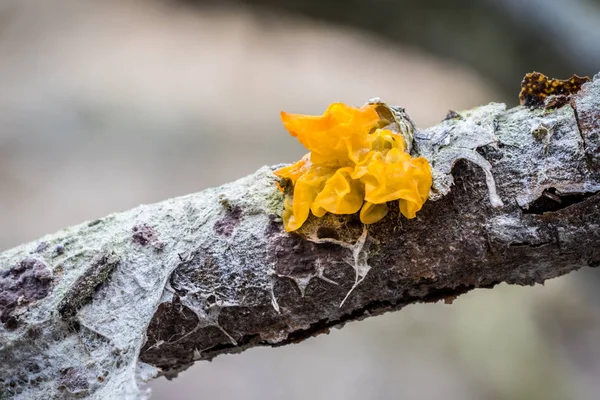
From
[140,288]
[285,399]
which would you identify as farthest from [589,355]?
[140,288]

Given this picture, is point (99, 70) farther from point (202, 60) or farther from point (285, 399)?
point (285, 399)

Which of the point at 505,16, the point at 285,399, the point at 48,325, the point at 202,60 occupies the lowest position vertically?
the point at 285,399

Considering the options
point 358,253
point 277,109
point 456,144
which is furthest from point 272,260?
point 277,109

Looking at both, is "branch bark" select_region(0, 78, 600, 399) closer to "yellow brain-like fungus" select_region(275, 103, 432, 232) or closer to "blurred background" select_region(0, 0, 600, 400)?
"yellow brain-like fungus" select_region(275, 103, 432, 232)

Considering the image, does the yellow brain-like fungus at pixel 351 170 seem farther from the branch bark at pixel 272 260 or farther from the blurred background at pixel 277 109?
the blurred background at pixel 277 109

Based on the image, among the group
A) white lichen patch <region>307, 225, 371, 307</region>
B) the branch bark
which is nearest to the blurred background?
the branch bark

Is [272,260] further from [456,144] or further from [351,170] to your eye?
[456,144]

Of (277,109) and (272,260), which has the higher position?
(277,109)
